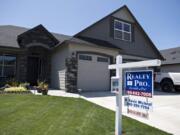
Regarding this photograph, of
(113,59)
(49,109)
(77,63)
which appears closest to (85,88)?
(77,63)

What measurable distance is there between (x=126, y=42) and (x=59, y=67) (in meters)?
7.20

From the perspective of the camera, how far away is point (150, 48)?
19844 millimetres

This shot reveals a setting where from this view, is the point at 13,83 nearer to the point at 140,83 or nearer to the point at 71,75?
the point at 71,75

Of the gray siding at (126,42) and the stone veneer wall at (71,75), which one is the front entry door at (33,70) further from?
the gray siding at (126,42)

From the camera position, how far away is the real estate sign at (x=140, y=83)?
359 centimetres

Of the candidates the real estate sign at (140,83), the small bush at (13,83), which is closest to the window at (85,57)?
the small bush at (13,83)

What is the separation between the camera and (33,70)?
16031mm

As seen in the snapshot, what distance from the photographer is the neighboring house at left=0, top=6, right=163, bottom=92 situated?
511 inches

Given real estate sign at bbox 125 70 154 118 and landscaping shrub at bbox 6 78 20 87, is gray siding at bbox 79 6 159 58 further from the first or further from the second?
real estate sign at bbox 125 70 154 118

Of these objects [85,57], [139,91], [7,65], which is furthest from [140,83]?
[7,65]

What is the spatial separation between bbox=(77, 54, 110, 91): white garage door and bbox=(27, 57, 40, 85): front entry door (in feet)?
16.8

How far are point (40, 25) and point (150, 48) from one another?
1206cm

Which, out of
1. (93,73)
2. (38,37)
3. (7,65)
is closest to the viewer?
(93,73)

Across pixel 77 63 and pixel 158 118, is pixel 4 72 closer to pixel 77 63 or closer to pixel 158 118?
pixel 77 63
